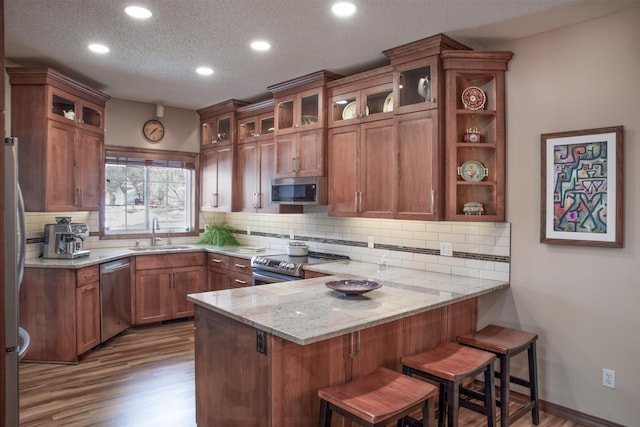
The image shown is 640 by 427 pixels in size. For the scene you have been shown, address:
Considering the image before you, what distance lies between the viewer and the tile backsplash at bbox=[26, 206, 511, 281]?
3328 mm

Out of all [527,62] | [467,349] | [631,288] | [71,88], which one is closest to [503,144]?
[527,62]

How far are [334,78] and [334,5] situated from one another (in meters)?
1.45

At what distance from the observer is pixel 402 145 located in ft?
11.2

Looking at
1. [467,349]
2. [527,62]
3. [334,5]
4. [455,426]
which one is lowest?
[455,426]

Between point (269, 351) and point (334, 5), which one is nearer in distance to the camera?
point (269, 351)

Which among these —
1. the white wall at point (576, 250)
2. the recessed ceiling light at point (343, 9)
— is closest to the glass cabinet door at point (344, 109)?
the recessed ceiling light at point (343, 9)

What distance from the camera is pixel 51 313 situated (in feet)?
12.8

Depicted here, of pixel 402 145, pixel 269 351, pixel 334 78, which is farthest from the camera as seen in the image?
pixel 334 78

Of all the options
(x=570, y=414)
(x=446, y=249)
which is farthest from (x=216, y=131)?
(x=570, y=414)

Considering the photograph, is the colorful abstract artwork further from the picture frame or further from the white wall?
the white wall

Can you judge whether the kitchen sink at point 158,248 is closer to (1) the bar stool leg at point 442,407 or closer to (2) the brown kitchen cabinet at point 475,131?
(2) the brown kitchen cabinet at point 475,131

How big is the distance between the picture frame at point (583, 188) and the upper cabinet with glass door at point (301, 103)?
6.46 feet

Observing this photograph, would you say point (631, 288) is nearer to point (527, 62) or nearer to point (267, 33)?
point (527, 62)

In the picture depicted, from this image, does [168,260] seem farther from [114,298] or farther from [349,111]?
[349,111]
